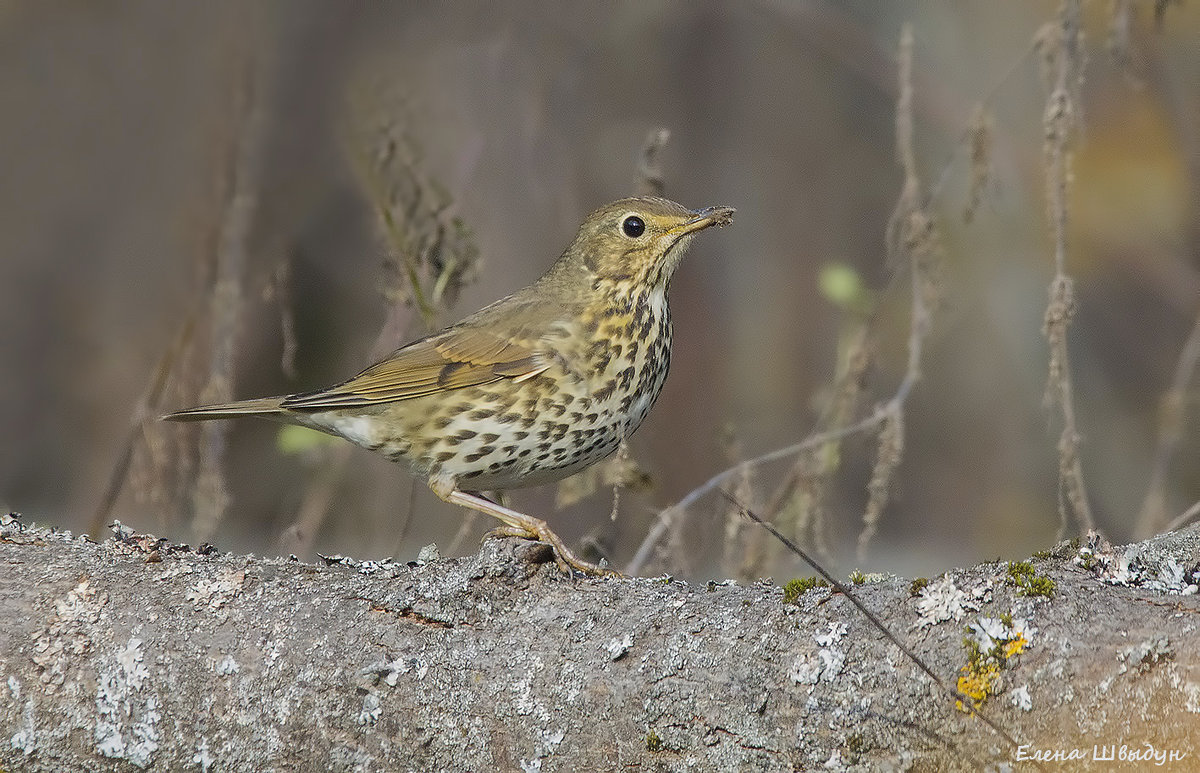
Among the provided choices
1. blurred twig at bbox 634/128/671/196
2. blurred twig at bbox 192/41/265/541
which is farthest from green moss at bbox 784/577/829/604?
blurred twig at bbox 192/41/265/541

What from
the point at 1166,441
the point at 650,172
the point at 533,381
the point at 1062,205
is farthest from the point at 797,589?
the point at 1166,441

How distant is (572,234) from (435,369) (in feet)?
8.17

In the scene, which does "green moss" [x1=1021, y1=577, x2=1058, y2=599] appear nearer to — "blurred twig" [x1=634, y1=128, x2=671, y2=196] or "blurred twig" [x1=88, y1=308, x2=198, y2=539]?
"blurred twig" [x1=634, y1=128, x2=671, y2=196]

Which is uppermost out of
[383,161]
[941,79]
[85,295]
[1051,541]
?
[941,79]

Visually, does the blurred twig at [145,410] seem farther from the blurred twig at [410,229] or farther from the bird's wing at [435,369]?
the bird's wing at [435,369]

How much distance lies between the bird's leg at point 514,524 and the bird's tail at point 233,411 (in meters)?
0.58

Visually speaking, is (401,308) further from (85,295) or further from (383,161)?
(85,295)

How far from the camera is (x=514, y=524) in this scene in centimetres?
364

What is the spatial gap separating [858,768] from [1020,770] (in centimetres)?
26

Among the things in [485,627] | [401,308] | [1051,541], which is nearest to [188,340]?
[401,308]

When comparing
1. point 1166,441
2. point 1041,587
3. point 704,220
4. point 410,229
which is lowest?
point 1166,441

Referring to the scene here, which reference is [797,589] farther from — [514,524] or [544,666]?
[514,524]

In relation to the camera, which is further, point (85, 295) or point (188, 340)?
point (85, 295)

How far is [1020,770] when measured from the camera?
Answer: 2.04 metres
